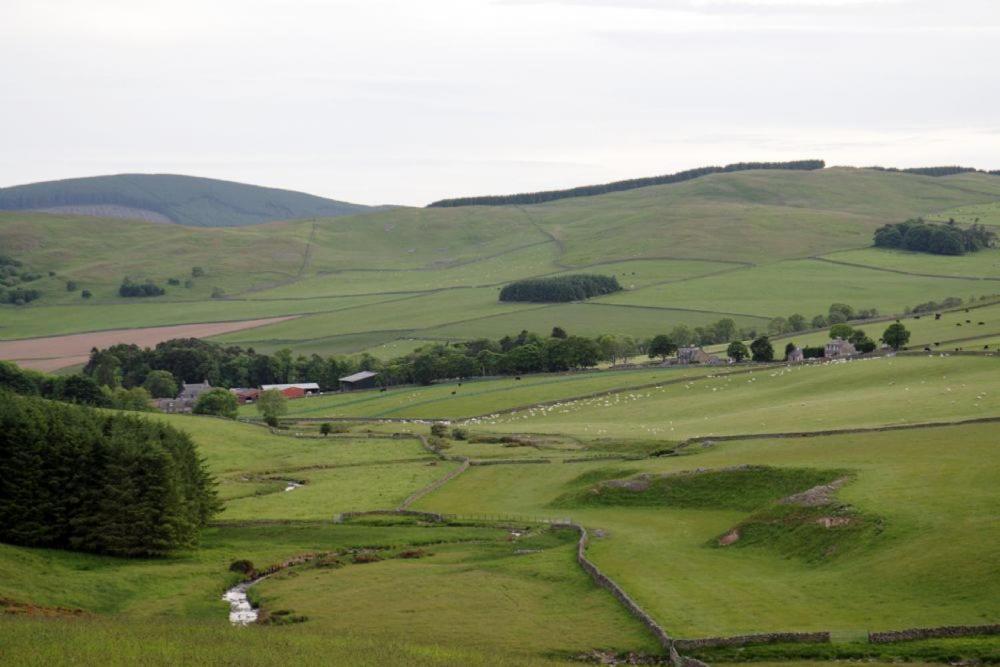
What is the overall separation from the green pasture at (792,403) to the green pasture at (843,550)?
13003 mm

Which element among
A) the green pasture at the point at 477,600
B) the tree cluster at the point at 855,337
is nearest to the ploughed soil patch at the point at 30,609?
the green pasture at the point at 477,600

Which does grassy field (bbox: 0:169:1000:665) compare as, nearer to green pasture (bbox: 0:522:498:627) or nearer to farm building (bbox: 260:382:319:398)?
green pasture (bbox: 0:522:498:627)

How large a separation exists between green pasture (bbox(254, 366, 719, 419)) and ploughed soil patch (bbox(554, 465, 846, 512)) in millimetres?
56682

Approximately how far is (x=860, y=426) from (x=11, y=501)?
183ft

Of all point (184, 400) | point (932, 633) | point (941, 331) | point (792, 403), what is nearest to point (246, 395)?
point (184, 400)

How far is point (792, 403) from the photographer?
110562 mm

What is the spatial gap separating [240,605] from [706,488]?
95.0 feet

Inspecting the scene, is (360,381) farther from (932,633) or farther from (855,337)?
(932,633)

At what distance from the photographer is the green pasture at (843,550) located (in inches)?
1806

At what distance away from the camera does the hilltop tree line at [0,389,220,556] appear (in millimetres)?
67500

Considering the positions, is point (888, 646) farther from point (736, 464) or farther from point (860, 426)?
point (860, 426)

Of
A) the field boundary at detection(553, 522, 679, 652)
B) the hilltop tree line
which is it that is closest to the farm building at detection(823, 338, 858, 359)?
the field boundary at detection(553, 522, 679, 652)

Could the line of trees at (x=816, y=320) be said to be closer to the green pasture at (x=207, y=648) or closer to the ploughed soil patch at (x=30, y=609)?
the ploughed soil patch at (x=30, y=609)

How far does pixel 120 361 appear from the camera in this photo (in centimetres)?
18750
